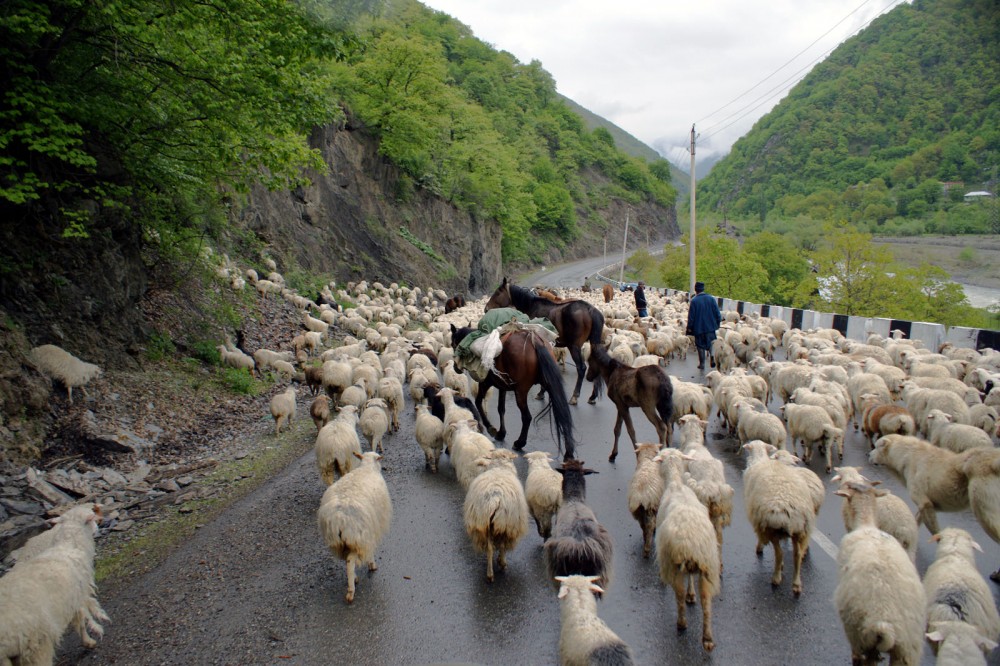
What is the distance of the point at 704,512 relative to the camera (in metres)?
4.20

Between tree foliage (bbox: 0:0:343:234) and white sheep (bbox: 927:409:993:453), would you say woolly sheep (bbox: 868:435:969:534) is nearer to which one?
white sheep (bbox: 927:409:993:453)

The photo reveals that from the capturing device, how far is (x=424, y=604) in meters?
4.34

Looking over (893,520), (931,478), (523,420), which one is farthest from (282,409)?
(931,478)

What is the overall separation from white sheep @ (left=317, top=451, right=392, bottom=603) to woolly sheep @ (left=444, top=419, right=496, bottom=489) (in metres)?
1.13

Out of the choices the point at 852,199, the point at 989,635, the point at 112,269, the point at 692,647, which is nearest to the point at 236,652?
the point at 692,647

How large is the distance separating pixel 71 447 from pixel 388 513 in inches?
182

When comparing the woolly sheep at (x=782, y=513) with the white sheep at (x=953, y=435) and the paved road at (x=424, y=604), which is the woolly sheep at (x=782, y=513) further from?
the white sheep at (x=953, y=435)

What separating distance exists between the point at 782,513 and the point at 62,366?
864cm

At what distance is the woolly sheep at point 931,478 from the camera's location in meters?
4.68

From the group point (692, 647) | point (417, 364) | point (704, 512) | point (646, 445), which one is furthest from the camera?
point (417, 364)

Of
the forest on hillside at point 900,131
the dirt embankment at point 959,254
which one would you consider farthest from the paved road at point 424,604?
the forest on hillside at point 900,131

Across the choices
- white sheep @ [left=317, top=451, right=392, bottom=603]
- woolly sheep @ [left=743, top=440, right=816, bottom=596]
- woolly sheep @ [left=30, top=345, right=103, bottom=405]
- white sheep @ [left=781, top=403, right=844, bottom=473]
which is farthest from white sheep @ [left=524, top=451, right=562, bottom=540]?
woolly sheep @ [left=30, top=345, right=103, bottom=405]

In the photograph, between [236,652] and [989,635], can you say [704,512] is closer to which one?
→ [989,635]

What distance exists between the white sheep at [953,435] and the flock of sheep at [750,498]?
0.06ft
